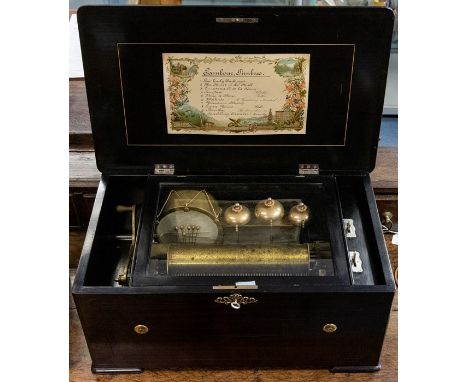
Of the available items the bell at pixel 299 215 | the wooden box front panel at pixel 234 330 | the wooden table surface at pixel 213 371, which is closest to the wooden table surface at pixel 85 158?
the wooden table surface at pixel 213 371

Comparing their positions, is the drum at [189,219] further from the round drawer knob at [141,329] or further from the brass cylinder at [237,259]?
the round drawer knob at [141,329]

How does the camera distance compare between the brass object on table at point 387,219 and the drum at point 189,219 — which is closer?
the drum at point 189,219

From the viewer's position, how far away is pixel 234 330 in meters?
1.53

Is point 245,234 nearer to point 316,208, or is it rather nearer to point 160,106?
point 316,208

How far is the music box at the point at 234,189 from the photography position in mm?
1495

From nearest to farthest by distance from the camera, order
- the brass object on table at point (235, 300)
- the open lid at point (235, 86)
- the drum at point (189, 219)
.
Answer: the brass object on table at point (235, 300)
the open lid at point (235, 86)
the drum at point (189, 219)

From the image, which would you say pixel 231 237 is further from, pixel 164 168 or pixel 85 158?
pixel 85 158

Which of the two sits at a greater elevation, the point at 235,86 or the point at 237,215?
the point at 235,86

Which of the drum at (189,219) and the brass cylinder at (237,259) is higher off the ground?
the drum at (189,219)

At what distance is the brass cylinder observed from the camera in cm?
159

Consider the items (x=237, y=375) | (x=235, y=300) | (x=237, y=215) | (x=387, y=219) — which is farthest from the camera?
(x=387, y=219)

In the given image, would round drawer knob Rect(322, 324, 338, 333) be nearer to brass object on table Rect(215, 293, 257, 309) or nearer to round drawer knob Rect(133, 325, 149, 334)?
brass object on table Rect(215, 293, 257, 309)

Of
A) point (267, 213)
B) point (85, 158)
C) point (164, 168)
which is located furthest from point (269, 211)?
point (85, 158)

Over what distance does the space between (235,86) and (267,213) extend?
34 cm
